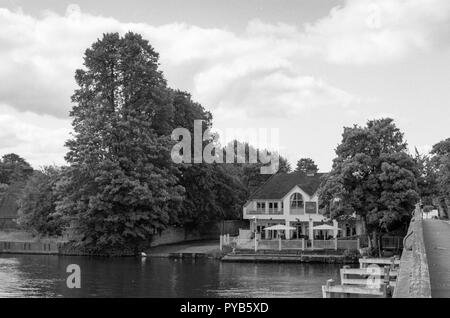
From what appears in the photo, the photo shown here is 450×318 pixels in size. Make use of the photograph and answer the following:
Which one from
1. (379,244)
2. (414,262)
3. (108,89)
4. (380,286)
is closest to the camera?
(414,262)

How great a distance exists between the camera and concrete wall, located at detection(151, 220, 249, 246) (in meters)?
72.2

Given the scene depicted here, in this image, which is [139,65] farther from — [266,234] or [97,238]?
[266,234]

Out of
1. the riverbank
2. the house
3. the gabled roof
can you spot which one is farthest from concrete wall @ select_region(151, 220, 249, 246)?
the gabled roof

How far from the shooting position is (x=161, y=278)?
42156mm

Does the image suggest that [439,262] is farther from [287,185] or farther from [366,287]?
[287,185]

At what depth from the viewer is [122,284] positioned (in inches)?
1528

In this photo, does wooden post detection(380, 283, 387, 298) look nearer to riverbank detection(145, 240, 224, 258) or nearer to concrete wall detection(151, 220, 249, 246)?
riverbank detection(145, 240, 224, 258)

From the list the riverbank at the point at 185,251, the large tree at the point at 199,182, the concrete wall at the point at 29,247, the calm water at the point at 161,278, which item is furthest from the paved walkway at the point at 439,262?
the concrete wall at the point at 29,247

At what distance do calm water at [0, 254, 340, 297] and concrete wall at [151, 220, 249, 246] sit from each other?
502 inches

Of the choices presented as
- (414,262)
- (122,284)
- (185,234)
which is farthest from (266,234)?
(414,262)

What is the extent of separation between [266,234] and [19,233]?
32.6 m

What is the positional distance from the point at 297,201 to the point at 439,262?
161ft

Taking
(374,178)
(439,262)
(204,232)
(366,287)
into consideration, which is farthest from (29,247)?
(439,262)

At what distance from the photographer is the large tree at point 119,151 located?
195 ft
